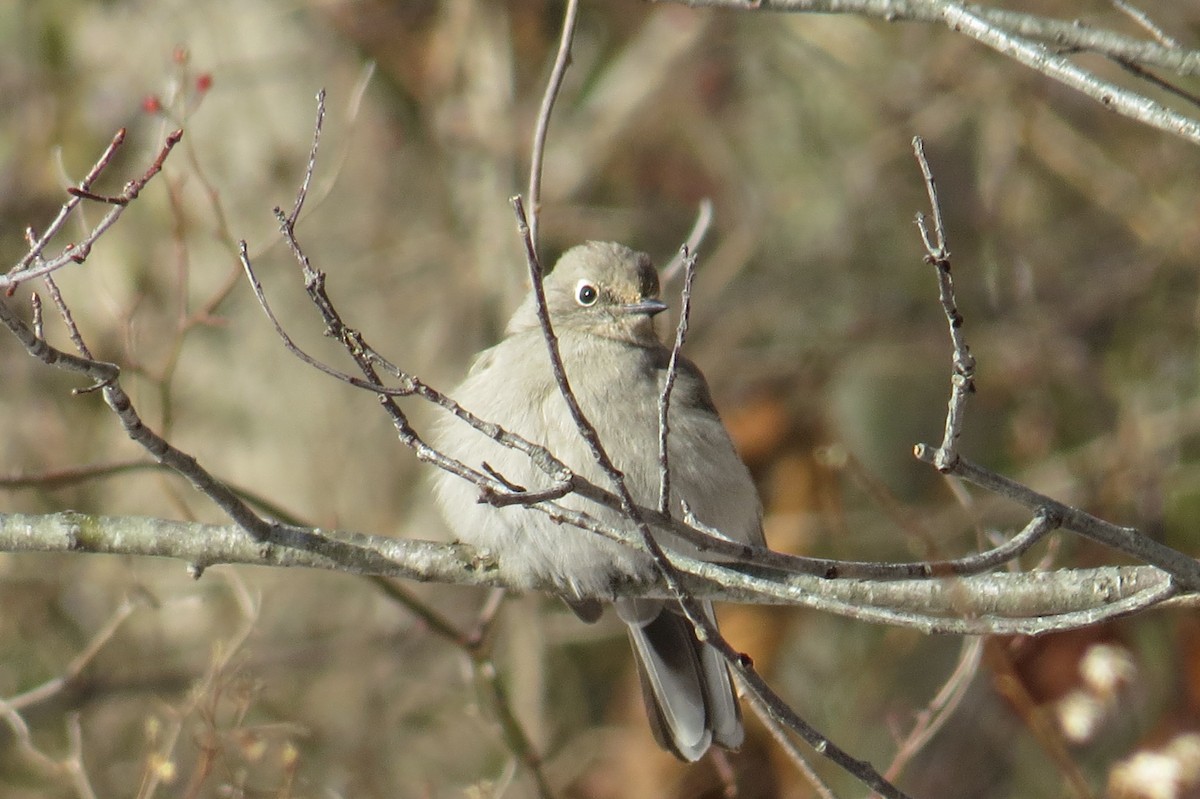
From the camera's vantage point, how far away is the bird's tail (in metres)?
6.07

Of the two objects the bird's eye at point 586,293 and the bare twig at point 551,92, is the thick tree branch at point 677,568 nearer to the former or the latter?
the bare twig at point 551,92

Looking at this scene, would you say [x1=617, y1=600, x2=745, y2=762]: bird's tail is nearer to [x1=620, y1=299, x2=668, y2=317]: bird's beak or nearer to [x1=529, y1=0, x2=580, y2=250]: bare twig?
[x1=620, y1=299, x2=668, y2=317]: bird's beak

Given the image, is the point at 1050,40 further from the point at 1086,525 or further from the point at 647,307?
the point at 647,307

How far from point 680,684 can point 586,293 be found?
70.4 inches

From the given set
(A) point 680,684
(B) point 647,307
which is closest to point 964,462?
(B) point 647,307

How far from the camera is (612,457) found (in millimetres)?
5230

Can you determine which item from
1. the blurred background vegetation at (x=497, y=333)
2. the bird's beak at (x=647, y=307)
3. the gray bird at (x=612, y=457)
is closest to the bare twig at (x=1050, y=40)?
the gray bird at (x=612, y=457)

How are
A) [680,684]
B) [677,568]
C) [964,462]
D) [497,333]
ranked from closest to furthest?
[964,462] < [677,568] < [680,684] < [497,333]

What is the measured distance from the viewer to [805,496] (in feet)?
33.0

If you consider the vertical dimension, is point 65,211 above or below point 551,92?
below

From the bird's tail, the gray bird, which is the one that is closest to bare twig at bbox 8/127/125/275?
the gray bird

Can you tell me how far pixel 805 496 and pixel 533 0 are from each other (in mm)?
4027

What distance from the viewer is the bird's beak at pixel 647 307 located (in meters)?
6.17

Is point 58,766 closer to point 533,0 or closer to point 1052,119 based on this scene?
point 533,0
